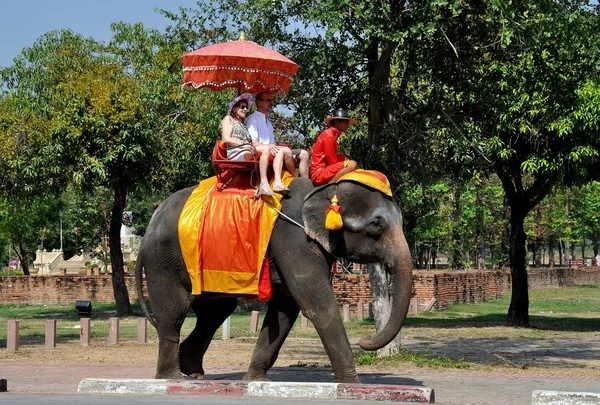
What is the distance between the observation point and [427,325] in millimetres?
26594

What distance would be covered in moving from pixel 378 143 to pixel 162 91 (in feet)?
37.6

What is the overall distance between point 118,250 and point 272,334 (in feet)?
60.7

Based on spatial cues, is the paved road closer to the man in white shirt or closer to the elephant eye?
the elephant eye

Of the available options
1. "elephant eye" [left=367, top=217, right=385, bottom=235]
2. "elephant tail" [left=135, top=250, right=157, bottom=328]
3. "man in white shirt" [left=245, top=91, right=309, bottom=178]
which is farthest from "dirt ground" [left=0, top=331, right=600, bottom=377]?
"elephant eye" [left=367, top=217, right=385, bottom=235]

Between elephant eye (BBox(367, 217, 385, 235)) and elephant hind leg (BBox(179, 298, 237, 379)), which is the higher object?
elephant eye (BBox(367, 217, 385, 235))

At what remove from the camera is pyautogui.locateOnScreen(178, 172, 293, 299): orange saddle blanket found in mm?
11328

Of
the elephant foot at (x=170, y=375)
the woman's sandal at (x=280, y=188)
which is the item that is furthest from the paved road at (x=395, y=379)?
the woman's sandal at (x=280, y=188)

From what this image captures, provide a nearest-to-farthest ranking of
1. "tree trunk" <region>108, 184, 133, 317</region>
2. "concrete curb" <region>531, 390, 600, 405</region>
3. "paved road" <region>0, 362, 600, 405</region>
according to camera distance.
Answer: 1. "concrete curb" <region>531, 390, 600, 405</region>
2. "paved road" <region>0, 362, 600, 405</region>
3. "tree trunk" <region>108, 184, 133, 317</region>

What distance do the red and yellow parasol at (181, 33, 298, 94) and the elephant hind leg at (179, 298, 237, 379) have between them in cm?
276

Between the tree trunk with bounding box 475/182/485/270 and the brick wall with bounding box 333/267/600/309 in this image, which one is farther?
the tree trunk with bounding box 475/182/485/270

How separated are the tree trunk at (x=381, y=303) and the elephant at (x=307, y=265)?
4434 mm

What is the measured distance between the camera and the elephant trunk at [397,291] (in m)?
10.3

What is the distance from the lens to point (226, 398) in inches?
417

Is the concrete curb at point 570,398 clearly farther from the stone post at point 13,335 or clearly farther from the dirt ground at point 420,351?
the stone post at point 13,335
